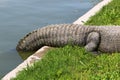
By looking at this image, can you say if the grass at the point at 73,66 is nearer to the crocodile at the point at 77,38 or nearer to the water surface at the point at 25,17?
the crocodile at the point at 77,38

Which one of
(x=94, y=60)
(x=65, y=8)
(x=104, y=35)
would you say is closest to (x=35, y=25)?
(x=65, y=8)

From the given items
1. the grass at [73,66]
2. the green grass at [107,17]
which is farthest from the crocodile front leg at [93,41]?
the green grass at [107,17]

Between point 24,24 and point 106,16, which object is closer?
point 106,16

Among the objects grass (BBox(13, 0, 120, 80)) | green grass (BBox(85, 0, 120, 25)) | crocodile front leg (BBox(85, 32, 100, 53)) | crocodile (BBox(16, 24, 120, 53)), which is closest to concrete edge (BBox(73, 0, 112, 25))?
green grass (BBox(85, 0, 120, 25))

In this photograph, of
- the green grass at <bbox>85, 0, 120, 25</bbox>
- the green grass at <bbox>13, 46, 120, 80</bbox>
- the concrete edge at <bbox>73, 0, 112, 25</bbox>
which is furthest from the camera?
the concrete edge at <bbox>73, 0, 112, 25</bbox>

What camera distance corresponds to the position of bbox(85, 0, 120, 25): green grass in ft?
31.0

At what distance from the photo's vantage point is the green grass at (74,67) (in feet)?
21.9

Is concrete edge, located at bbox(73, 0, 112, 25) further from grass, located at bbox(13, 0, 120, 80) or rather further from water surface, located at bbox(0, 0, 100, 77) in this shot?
grass, located at bbox(13, 0, 120, 80)

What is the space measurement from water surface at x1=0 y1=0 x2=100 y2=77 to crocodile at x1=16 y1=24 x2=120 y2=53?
1.38 ft

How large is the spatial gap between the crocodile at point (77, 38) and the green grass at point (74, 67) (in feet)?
1.21

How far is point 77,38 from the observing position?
8336mm

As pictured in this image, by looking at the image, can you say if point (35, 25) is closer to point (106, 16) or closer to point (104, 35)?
point (106, 16)

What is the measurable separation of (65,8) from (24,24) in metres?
1.82

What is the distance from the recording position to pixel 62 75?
267 inches
